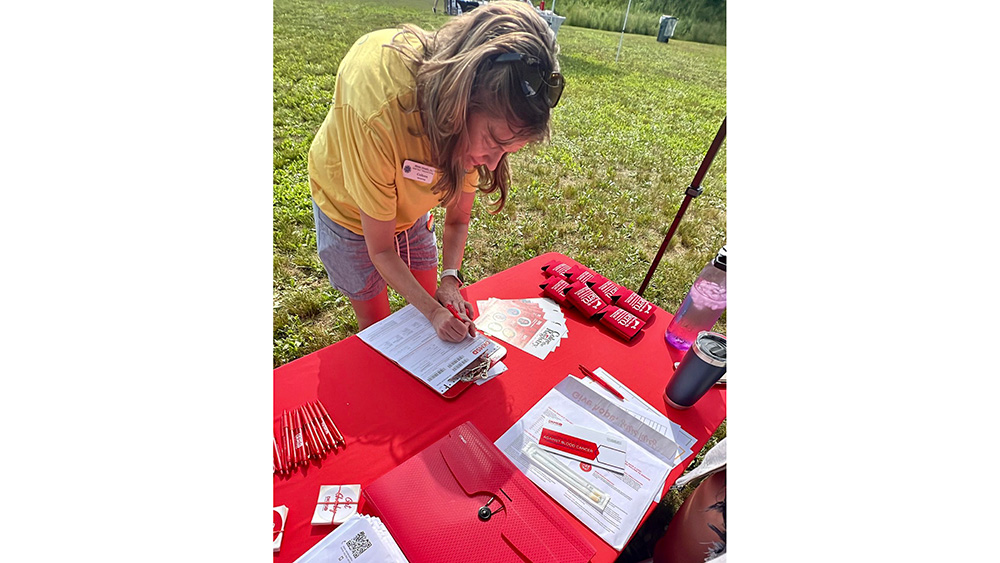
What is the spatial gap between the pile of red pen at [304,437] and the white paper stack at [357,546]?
0.21 meters

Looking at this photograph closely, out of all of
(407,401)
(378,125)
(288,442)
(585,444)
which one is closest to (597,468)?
(585,444)

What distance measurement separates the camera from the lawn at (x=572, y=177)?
8.68ft

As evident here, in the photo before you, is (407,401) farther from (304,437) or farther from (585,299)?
(585,299)

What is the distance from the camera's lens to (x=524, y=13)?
3.38ft

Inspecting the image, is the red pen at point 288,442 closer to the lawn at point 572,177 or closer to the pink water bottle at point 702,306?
the lawn at point 572,177

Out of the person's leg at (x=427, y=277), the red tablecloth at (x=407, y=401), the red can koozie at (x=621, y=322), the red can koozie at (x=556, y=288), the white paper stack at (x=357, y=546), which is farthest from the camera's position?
the person's leg at (x=427, y=277)

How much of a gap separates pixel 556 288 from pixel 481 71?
792mm

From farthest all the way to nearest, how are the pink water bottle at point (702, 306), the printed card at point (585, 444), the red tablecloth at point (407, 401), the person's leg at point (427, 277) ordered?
the person's leg at point (427, 277) → the pink water bottle at point (702, 306) → the printed card at point (585, 444) → the red tablecloth at point (407, 401)

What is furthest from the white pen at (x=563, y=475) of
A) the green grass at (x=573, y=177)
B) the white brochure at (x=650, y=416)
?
the green grass at (x=573, y=177)

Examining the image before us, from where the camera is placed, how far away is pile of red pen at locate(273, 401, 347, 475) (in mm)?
966

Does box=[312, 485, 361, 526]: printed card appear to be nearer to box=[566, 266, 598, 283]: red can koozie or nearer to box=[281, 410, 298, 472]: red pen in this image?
box=[281, 410, 298, 472]: red pen

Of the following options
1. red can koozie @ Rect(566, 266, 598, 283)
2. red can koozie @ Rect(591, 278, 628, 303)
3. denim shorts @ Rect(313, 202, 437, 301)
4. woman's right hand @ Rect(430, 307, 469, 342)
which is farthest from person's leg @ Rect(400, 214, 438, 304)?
red can koozie @ Rect(591, 278, 628, 303)

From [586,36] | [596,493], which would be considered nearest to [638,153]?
[586,36]

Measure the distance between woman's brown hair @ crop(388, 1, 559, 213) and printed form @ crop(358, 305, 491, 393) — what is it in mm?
553
